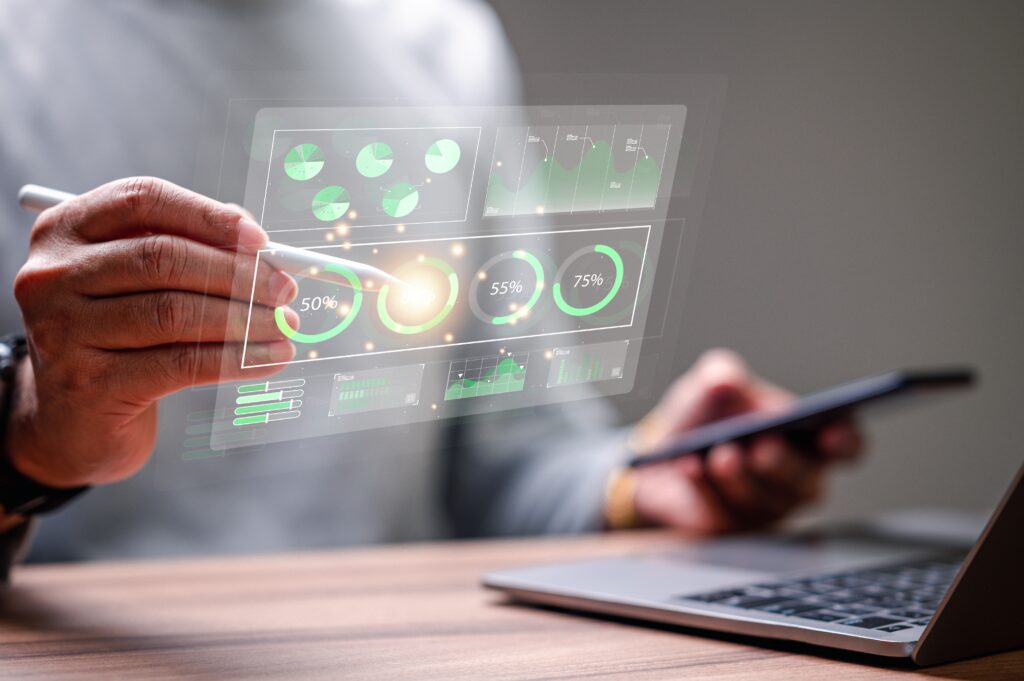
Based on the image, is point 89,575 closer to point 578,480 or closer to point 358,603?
point 358,603

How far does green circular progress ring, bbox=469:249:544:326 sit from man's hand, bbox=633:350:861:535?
487 millimetres

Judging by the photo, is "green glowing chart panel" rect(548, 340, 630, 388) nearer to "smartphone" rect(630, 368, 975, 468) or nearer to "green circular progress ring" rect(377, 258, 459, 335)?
"green circular progress ring" rect(377, 258, 459, 335)

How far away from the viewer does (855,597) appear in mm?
510

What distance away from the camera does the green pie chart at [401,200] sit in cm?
43

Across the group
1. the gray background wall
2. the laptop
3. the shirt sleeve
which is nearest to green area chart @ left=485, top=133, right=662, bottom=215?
the laptop

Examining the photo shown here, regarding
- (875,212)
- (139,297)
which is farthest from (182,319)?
(875,212)

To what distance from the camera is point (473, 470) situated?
126 cm

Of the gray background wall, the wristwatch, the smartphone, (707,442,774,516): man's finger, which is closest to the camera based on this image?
the wristwatch

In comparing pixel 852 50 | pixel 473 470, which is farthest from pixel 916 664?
pixel 852 50

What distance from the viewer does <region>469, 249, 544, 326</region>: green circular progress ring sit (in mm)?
460

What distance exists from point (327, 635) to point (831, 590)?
0.28 meters

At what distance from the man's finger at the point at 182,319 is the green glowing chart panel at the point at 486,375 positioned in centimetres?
8

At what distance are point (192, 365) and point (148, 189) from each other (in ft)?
0.27

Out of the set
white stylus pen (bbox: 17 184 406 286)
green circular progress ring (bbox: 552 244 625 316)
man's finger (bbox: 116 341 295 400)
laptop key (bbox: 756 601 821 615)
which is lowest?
laptop key (bbox: 756 601 821 615)
